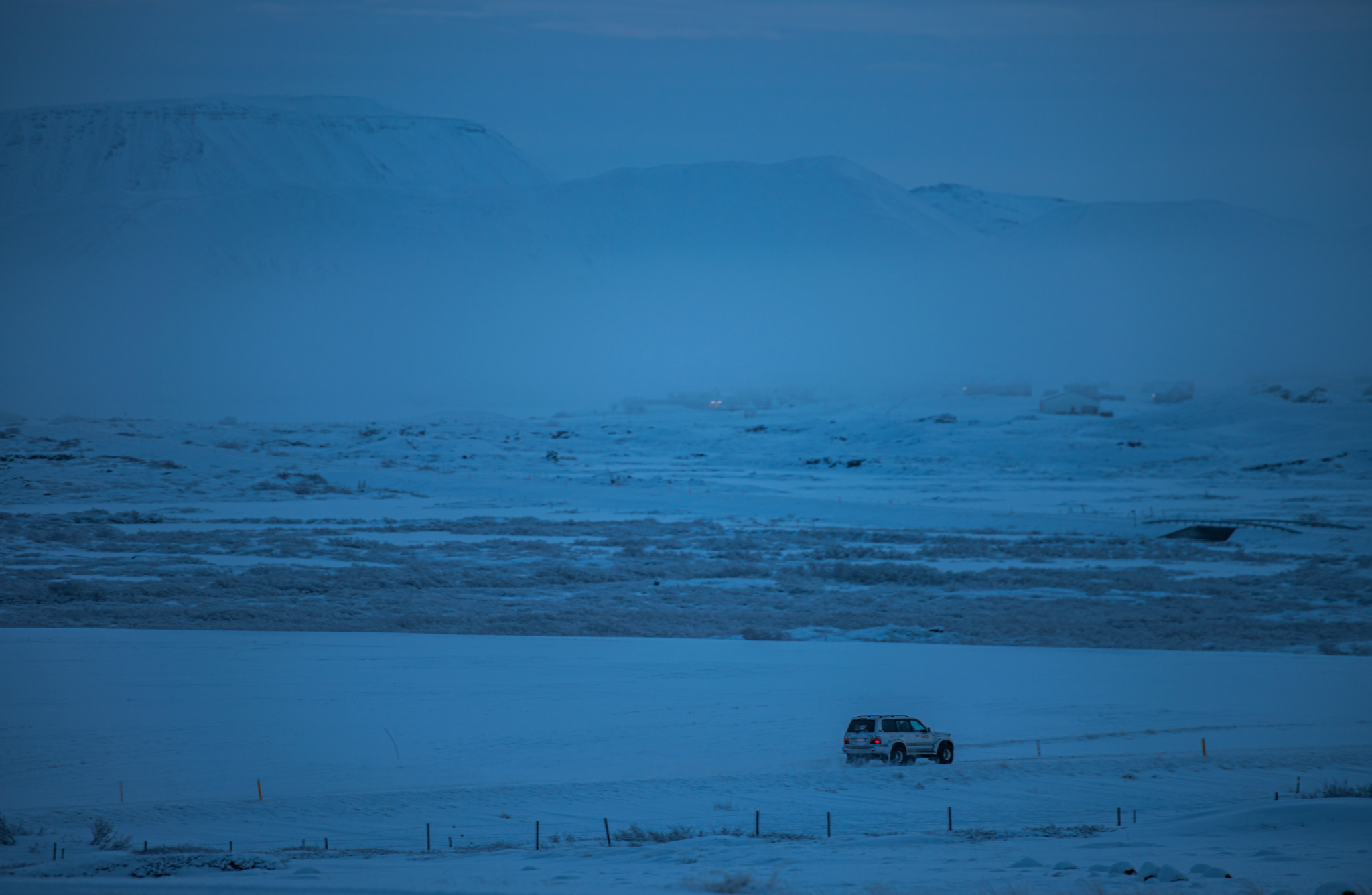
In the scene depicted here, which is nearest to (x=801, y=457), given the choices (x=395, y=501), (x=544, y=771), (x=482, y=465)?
(x=482, y=465)

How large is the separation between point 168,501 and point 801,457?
46.1 metres

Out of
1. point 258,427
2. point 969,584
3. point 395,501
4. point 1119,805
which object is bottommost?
point 1119,805

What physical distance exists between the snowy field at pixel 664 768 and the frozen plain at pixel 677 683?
76 mm

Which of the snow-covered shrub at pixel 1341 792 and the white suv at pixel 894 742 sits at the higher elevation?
the white suv at pixel 894 742

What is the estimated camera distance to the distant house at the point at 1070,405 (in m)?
97.8

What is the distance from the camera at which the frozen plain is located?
34.2 ft

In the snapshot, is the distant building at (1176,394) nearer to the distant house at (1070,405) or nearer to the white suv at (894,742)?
the distant house at (1070,405)

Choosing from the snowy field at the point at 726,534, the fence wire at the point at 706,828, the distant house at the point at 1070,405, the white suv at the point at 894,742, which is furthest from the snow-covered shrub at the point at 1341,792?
the distant house at the point at 1070,405

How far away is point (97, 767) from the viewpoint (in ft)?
45.2

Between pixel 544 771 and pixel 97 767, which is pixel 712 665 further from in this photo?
pixel 97 767

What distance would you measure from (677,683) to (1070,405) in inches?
3440

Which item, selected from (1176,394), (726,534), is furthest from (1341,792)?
(1176,394)

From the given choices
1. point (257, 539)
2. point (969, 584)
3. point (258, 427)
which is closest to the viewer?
point (969, 584)

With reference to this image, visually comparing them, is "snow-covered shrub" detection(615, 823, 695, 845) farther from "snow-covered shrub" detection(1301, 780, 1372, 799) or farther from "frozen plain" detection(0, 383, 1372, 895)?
"snow-covered shrub" detection(1301, 780, 1372, 799)
